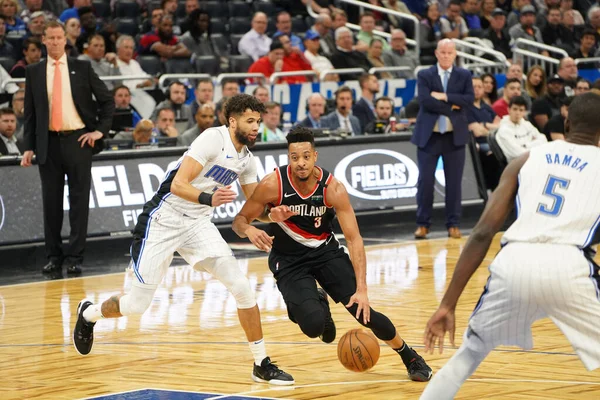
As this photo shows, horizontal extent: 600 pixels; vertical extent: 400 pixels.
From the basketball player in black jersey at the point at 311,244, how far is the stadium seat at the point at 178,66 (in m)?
9.89

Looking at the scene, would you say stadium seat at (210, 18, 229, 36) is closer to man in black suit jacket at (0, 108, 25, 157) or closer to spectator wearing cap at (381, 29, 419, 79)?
spectator wearing cap at (381, 29, 419, 79)

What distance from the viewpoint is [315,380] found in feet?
21.8

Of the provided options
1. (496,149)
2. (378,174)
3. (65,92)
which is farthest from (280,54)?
(65,92)

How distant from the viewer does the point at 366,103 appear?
16.0 m

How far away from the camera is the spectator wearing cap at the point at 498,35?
20.7 m

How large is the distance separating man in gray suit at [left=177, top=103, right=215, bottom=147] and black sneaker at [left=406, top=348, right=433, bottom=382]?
24.0 ft

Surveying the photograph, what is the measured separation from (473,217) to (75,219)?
21.3 ft

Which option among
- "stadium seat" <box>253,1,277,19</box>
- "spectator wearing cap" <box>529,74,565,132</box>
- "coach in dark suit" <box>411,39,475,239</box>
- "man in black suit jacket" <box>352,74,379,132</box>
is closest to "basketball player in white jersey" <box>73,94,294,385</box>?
"coach in dark suit" <box>411,39,475,239</box>

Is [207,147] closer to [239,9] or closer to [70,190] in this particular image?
[70,190]

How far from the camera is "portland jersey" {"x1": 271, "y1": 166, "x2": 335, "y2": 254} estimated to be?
6953mm

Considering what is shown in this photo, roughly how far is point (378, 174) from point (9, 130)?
4.65m

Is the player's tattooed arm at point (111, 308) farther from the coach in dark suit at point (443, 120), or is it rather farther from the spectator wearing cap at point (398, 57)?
the spectator wearing cap at point (398, 57)

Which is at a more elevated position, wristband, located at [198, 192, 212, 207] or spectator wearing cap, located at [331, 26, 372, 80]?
wristband, located at [198, 192, 212, 207]

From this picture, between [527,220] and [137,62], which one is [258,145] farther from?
[527,220]
